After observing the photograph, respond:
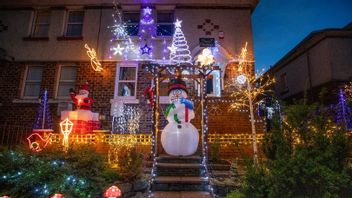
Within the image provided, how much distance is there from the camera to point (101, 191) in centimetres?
497

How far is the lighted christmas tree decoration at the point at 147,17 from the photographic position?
41.0ft

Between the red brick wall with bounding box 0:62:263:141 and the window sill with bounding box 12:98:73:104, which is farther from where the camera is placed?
the window sill with bounding box 12:98:73:104

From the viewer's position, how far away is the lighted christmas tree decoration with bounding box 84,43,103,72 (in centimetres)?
1166

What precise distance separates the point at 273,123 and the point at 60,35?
11.7 meters

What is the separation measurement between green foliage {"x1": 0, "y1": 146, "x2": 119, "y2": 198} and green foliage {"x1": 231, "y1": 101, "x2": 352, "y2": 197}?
304 cm

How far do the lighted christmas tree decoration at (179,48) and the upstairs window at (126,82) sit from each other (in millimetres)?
2055

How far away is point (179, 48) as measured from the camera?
11.6 metres

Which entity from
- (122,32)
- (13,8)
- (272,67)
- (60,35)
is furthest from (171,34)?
(272,67)

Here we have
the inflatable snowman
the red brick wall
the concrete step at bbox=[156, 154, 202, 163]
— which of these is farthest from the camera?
the red brick wall

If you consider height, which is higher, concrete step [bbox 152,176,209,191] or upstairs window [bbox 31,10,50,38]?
upstairs window [bbox 31,10,50,38]

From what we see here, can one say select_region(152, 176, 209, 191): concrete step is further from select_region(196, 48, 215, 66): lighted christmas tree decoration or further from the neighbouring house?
the neighbouring house

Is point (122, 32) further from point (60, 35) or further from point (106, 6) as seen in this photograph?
point (60, 35)

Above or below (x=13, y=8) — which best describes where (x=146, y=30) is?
below

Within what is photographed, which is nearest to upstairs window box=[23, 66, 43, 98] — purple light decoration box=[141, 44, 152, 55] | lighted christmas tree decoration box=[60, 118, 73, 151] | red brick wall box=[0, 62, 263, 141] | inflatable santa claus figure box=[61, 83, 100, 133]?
red brick wall box=[0, 62, 263, 141]
